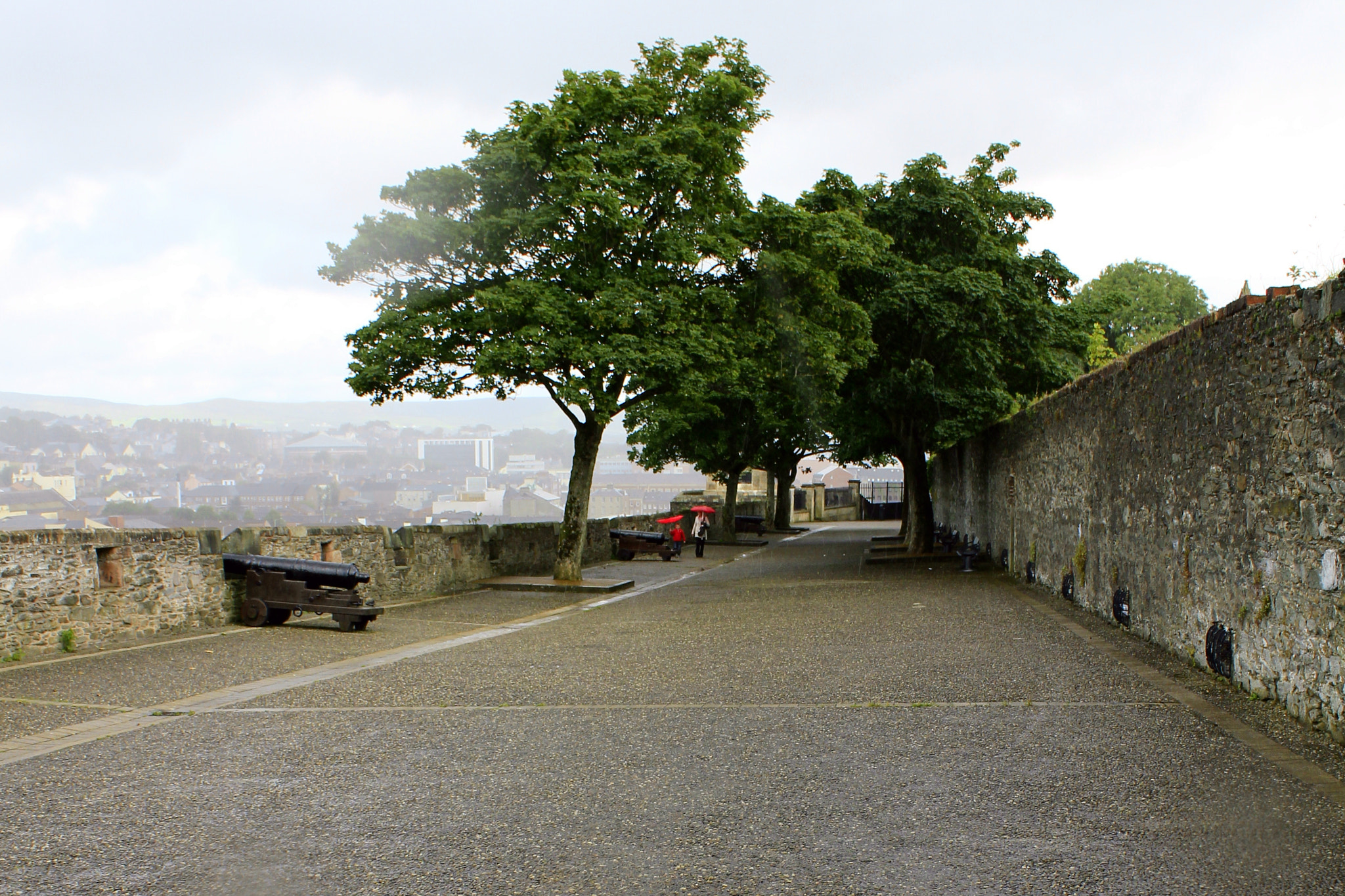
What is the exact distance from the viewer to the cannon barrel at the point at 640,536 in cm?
2498

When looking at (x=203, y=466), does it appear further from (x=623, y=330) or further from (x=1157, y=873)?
(x=1157, y=873)

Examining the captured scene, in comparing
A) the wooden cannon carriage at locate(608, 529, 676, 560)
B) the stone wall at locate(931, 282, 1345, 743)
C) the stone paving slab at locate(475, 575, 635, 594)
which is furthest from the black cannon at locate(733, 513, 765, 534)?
the stone wall at locate(931, 282, 1345, 743)

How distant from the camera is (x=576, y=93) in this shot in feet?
55.2

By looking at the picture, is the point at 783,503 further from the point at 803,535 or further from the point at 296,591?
the point at 296,591

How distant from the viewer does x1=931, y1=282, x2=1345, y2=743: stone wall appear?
5613 millimetres

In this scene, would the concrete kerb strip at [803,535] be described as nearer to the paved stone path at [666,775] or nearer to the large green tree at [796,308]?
the large green tree at [796,308]

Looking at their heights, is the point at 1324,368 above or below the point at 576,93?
below

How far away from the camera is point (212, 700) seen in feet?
23.1

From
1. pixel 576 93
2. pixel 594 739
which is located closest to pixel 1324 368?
pixel 594 739

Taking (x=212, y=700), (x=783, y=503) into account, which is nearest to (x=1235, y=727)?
(x=212, y=700)

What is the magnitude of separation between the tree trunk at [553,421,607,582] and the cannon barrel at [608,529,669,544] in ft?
21.5

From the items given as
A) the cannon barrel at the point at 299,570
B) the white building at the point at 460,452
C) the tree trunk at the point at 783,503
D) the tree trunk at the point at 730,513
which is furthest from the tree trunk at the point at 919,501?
the white building at the point at 460,452

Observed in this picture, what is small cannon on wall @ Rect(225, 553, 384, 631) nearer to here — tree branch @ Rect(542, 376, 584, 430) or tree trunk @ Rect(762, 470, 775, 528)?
tree branch @ Rect(542, 376, 584, 430)

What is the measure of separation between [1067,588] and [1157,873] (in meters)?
9.74
